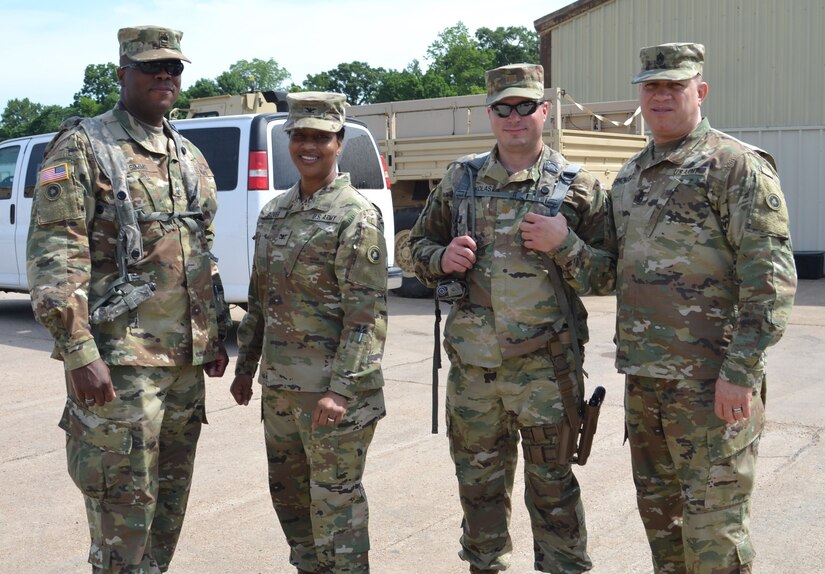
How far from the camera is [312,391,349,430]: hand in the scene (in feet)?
10.9

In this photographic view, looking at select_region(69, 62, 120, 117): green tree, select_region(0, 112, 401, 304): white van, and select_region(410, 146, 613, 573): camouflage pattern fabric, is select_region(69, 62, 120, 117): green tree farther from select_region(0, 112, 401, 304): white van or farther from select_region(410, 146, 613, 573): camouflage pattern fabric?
select_region(410, 146, 613, 573): camouflage pattern fabric

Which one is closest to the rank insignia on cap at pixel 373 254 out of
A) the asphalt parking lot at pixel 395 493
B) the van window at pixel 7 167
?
the asphalt parking lot at pixel 395 493

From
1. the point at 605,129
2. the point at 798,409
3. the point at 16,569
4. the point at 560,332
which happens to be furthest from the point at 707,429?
the point at 605,129

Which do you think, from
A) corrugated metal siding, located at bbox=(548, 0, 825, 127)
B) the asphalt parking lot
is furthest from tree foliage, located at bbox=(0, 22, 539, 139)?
the asphalt parking lot

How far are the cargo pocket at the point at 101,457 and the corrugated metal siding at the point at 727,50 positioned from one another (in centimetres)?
1514

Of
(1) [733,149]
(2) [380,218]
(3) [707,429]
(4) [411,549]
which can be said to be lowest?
(4) [411,549]

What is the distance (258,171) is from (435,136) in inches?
182

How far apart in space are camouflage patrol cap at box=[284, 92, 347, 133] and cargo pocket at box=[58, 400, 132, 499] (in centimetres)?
121

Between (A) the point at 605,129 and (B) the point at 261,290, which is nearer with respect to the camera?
(B) the point at 261,290

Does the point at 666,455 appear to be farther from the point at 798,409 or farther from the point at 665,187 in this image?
the point at 798,409

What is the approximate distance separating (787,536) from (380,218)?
2372 millimetres

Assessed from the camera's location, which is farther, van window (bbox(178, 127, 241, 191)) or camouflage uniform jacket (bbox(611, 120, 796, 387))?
van window (bbox(178, 127, 241, 191))

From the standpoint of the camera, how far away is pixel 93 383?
126 inches

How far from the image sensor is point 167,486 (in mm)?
3590
